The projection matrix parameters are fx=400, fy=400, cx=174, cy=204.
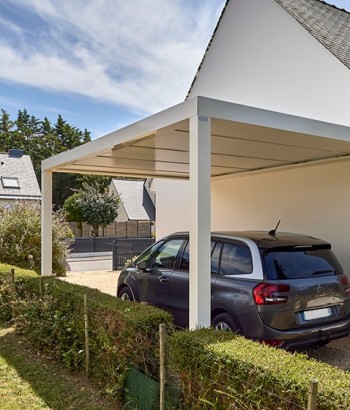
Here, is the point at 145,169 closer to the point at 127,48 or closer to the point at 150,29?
the point at 150,29

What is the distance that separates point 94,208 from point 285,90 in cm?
2229

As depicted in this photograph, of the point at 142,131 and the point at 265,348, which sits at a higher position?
the point at 142,131

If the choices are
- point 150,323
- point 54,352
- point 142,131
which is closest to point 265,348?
point 150,323

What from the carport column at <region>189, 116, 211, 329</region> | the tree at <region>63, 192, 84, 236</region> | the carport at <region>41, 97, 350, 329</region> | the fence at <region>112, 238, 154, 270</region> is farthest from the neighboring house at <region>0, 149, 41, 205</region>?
the carport column at <region>189, 116, 211, 329</region>

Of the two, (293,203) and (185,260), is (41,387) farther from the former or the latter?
(293,203)

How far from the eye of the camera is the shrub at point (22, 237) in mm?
10750

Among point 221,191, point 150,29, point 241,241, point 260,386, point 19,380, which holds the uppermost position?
point 150,29

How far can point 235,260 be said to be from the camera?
4824 mm

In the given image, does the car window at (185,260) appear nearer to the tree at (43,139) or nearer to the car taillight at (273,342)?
the car taillight at (273,342)

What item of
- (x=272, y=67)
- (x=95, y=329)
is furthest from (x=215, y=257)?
(x=272, y=67)

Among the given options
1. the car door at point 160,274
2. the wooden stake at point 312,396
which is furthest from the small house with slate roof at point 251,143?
the wooden stake at point 312,396

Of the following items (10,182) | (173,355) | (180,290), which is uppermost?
(10,182)

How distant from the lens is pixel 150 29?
9.70 meters

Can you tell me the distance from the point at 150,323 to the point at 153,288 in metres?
2.20
